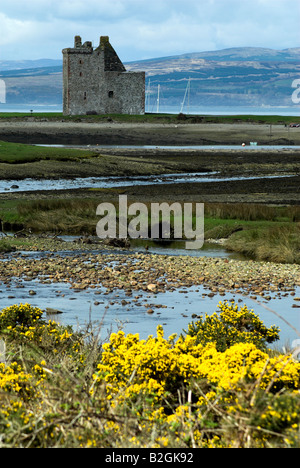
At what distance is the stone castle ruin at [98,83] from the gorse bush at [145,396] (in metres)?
105

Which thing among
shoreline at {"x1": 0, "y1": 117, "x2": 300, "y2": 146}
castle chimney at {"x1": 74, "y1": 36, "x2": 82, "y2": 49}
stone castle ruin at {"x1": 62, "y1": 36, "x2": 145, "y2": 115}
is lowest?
shoreline at {"x1": 0, "y1": 117, "x2": 300, "y2": 146}

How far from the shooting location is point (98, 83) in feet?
380

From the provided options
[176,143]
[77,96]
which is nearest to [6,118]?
[77,96]

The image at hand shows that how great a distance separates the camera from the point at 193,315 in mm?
17594

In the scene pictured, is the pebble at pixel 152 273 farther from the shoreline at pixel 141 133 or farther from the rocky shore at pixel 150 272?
the shoreline at pixel 141 133

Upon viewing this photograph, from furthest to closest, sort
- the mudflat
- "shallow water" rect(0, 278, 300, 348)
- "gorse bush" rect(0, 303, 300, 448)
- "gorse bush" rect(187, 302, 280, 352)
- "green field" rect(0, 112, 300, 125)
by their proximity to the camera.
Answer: "green field" rect(0, 112, 300, 125), the mudflat, "shallow water" rect(0, 278, 300, 348), "gorse bush" rect(187, 302, 280, 352), "gorse bush" rect(0, 303, 300, 448)

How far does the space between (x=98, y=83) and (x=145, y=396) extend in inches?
4367

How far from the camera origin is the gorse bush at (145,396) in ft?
21.6

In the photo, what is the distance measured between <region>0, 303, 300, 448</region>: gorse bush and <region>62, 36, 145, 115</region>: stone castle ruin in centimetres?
10486

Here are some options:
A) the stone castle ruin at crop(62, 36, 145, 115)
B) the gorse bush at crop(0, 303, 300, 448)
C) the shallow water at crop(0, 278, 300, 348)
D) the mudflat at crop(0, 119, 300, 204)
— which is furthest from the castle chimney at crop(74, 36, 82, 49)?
the gorse bush at crop(0, 303, 300, 448)

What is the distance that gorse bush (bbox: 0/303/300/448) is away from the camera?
657cm

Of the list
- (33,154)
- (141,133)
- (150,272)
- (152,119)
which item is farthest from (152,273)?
(152,119)

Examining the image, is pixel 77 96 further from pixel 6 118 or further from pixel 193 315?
→ pixel 193 315

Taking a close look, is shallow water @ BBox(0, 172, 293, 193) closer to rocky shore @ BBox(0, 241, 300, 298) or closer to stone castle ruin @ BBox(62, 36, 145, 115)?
rocky shore @ BBox(0, 241, 300, 298)
